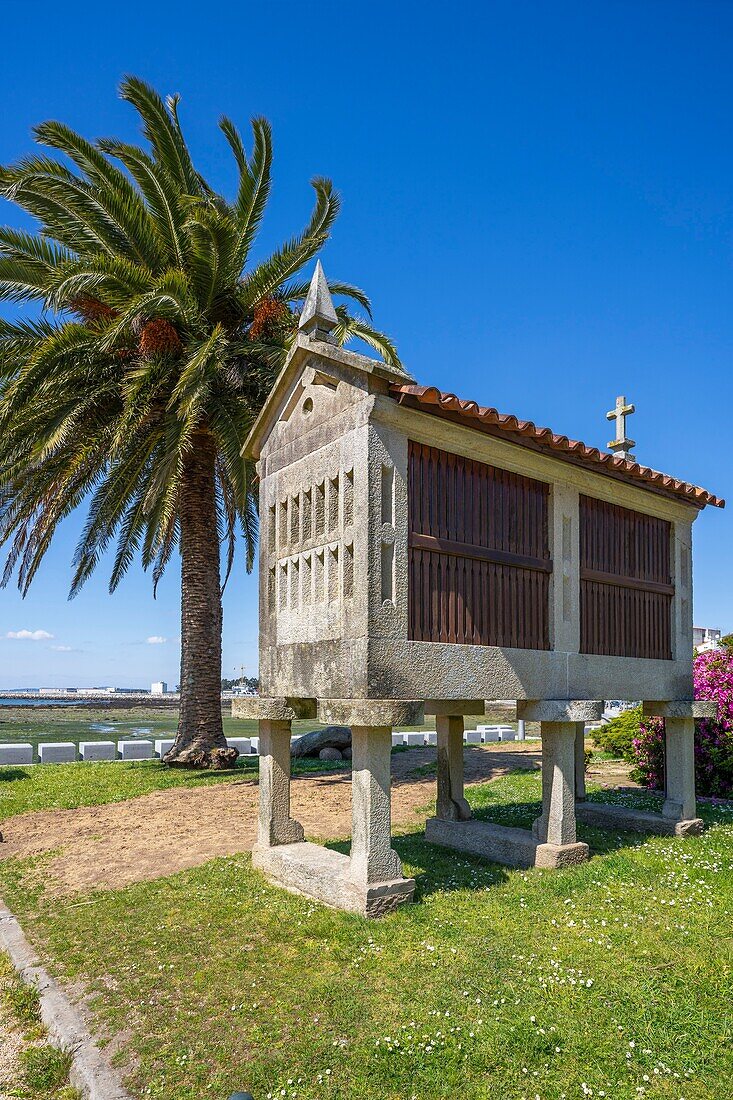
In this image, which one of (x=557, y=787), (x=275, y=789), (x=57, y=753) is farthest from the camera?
(x=57, y=753)

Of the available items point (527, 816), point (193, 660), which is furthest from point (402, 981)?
point (193, 660)

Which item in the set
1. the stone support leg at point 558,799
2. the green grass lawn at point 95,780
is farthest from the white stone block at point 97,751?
the stone support leg at point 558,799

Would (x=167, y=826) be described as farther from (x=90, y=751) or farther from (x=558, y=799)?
(x=90, y=751)

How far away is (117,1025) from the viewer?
17.1 feet

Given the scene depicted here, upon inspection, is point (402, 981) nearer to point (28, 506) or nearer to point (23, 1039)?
point (23, 1039)

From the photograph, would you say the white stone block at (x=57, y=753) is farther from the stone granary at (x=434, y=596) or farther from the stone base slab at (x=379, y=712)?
the stone base slab at (x=379, y=712)

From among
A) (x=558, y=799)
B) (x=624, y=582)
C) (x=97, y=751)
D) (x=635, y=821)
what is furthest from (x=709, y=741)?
(x=97, y=751)

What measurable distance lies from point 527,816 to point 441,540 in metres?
5.45

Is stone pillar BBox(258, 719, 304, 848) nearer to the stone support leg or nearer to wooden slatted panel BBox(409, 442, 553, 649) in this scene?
wooden slatted panel BBox(409, 442, 553, 649)

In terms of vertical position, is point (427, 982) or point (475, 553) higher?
point (475, 553)

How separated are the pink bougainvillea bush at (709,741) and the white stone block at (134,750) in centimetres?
1249

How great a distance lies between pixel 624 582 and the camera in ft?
31.9

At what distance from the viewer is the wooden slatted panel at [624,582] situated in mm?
9297

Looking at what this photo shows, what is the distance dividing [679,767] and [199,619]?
971 centimetres
